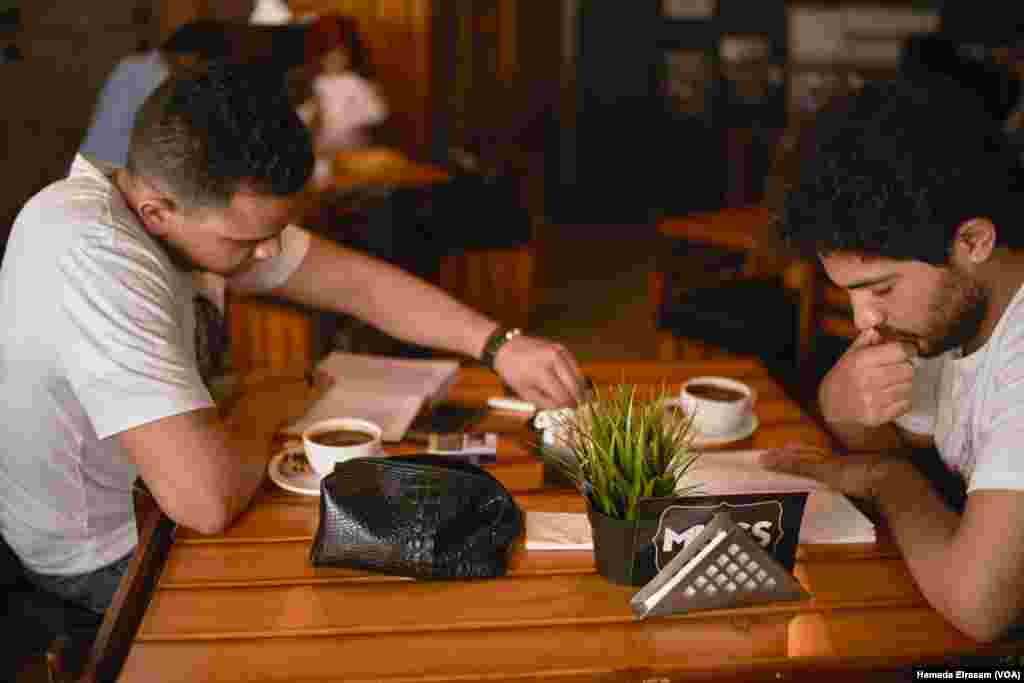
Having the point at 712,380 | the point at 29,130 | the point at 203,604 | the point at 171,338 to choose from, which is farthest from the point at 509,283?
the point at 203,604

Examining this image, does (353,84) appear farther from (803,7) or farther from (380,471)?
(380,471)

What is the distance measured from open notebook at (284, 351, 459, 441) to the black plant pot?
49cm

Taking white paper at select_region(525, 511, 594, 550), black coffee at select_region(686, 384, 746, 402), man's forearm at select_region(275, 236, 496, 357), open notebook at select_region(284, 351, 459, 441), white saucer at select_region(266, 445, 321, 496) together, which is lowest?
white paper at select_region(525, 511, 594, 550)

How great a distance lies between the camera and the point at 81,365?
1436mm

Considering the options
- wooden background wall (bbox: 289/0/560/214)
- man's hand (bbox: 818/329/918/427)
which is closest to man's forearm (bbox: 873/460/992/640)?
man's hand (bbox: 818/329/918/427)

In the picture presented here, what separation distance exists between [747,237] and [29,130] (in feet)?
7.46

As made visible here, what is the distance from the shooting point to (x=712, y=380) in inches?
70.5

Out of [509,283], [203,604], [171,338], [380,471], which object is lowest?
[509,283]

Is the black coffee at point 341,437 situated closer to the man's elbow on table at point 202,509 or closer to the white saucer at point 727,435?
the man's elbow on table at point 202,509

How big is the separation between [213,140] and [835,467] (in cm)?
104

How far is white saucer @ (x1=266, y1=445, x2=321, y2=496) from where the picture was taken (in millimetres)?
1481

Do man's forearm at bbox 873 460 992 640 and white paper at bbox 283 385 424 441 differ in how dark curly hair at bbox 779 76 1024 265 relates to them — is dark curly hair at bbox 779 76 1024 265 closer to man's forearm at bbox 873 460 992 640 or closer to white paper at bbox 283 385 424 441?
man's forearm at bbox 873 460 992 640

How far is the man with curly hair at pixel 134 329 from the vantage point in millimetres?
1400

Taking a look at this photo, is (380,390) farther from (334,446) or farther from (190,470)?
(190,470)
